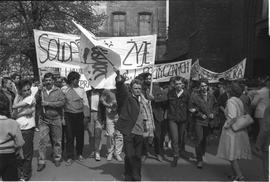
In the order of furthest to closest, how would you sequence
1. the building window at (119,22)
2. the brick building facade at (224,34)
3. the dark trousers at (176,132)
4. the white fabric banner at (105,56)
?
1. the building window at (119,22)
2. the brick building facade at (224,34)
3. the dark trousers at (176,132)
4. the white fabric banner at (105,56)

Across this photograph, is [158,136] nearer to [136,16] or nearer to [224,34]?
[224,34]

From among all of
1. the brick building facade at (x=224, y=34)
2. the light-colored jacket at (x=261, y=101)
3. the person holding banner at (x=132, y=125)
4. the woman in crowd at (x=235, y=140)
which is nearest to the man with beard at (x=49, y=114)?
the person holding banner at (x=132, y=125)

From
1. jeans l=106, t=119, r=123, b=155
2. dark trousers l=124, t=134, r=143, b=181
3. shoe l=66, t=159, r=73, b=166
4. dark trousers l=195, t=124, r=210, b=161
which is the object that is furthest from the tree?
dark trousers l=124, t=134, r=143, b=181

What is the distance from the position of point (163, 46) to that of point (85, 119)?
26110 mm

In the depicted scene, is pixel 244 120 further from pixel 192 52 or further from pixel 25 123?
pixel 192 52

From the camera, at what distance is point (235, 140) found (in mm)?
7086

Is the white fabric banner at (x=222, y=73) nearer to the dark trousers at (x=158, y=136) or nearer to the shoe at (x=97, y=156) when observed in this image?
the dark trousers at (x=158, y=136)

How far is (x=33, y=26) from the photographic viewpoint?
70.6ft

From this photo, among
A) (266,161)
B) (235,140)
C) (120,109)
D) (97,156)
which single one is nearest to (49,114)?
(97,156)

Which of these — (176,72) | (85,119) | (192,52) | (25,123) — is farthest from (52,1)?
(25,123)

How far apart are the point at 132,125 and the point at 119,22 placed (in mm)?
31035

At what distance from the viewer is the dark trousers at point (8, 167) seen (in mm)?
5699

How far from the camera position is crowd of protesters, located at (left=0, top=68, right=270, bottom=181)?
22.6 ft

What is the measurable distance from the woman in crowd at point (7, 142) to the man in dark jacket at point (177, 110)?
3.60 metres
